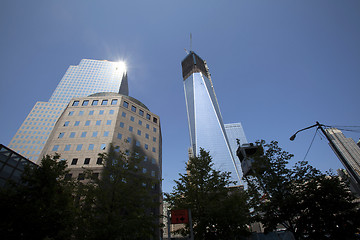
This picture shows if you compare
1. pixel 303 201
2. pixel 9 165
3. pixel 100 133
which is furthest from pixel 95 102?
pixel 303 201

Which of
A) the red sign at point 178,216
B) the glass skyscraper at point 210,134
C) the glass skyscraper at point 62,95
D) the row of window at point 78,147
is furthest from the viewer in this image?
the glass skyscraper at point 210,134

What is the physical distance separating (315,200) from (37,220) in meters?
18.9

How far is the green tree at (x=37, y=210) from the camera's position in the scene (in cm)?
933

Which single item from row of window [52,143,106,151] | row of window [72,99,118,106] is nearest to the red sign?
row of window [52,143,106,151]

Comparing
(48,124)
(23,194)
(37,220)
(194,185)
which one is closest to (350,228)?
(194,185)

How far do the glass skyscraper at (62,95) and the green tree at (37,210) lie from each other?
9691 centimetres

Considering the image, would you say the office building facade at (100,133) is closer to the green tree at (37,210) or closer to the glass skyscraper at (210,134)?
the green tree at (37,210)

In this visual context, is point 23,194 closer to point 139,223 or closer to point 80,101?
point 139,223

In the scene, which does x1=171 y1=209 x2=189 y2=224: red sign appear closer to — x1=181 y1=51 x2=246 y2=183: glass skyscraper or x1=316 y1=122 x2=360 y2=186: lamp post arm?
x1=316 y1=122 x2=360 y2=186: lamp post arm

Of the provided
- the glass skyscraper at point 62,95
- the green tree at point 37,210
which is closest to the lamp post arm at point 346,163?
the green tree at point 37,210

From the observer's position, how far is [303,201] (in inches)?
561

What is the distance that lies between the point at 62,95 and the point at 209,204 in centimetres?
12482

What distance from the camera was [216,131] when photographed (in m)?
166

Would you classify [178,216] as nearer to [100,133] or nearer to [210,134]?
[100,133]
